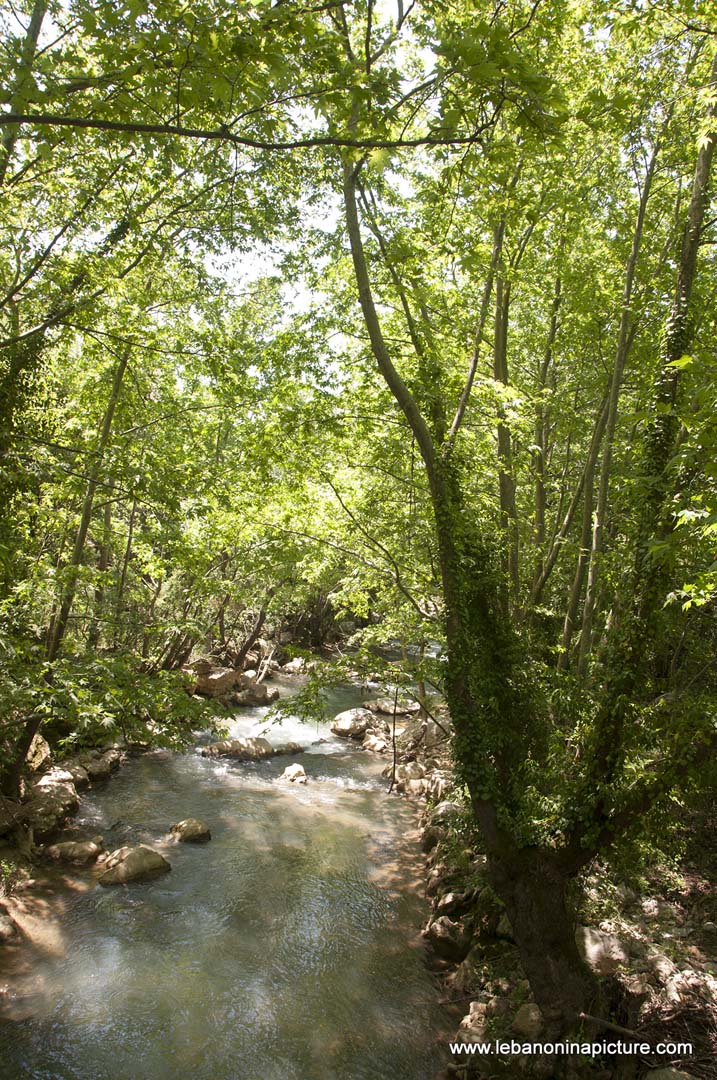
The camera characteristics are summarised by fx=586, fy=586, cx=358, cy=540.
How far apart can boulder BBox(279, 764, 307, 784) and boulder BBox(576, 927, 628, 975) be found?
788 centimetres

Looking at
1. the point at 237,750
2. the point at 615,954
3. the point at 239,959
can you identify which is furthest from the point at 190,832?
the point at 615,954

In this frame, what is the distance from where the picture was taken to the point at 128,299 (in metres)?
8.61

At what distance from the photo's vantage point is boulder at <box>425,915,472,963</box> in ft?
25.1

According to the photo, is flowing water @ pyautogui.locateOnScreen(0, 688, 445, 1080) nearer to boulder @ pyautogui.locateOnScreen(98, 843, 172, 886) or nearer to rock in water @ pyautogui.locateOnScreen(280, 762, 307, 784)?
boulder @ pyautogui.locateOnScreen(98, 843, 172, 886)

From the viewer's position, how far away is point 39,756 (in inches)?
434

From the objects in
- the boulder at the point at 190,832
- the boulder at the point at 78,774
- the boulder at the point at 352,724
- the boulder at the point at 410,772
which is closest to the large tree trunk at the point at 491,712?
the boulder at the point at 190,832

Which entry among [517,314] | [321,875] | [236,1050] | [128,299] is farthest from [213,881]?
[517,314]

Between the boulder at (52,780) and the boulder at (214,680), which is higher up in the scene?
the boulder at (214,680)

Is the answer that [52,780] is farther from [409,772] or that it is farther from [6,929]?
[409,772]

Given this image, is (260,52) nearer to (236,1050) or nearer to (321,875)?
(236,1050)

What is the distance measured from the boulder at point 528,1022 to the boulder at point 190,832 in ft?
19.9

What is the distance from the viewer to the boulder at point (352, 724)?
17.6 m

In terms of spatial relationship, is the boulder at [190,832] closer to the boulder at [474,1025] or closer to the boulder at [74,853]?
the boulder at [74,853]

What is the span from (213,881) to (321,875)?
66.9 inches
